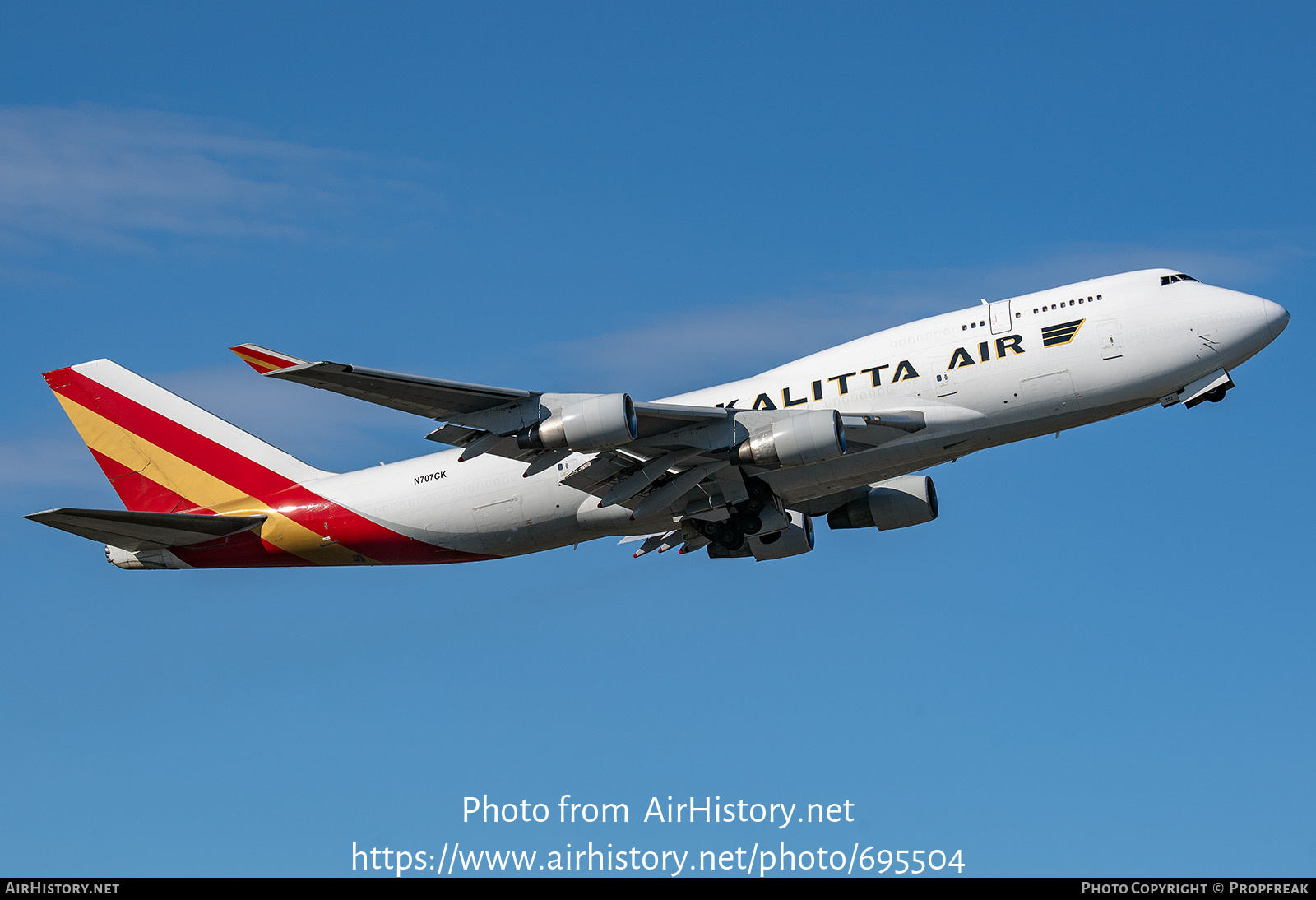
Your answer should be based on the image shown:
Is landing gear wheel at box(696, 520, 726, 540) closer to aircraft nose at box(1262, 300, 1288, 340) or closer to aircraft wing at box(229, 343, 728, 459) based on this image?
aircraft wing at box(229, 343, 728, 459)

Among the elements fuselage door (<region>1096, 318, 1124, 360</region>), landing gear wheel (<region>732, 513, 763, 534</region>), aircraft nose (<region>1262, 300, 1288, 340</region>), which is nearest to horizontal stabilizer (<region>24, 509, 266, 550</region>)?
landing gear wheel (<region>732, 513, 763, 534</region>)

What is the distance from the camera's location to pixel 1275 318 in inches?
1254

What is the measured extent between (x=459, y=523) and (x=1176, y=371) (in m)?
18.1

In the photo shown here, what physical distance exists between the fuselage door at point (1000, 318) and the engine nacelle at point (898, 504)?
24.4 feet

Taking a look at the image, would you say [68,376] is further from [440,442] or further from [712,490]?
[712,490]

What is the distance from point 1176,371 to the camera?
104 feet

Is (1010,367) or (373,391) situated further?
(1010,367)

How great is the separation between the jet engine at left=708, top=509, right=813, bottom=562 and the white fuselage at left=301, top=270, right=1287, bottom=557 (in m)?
4.73

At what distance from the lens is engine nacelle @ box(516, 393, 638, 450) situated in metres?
29.4

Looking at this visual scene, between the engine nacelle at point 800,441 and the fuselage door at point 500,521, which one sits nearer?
the engine nacelle at point 800,441

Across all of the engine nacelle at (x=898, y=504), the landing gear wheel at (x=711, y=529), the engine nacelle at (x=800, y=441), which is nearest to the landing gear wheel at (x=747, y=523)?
the landing gear wheel at (x=711, y=529)

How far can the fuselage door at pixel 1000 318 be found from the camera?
32.2 metres

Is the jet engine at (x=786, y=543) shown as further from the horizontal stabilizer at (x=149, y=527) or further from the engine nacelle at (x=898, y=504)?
the horizontal stabilizer at (x=149, y=527)
